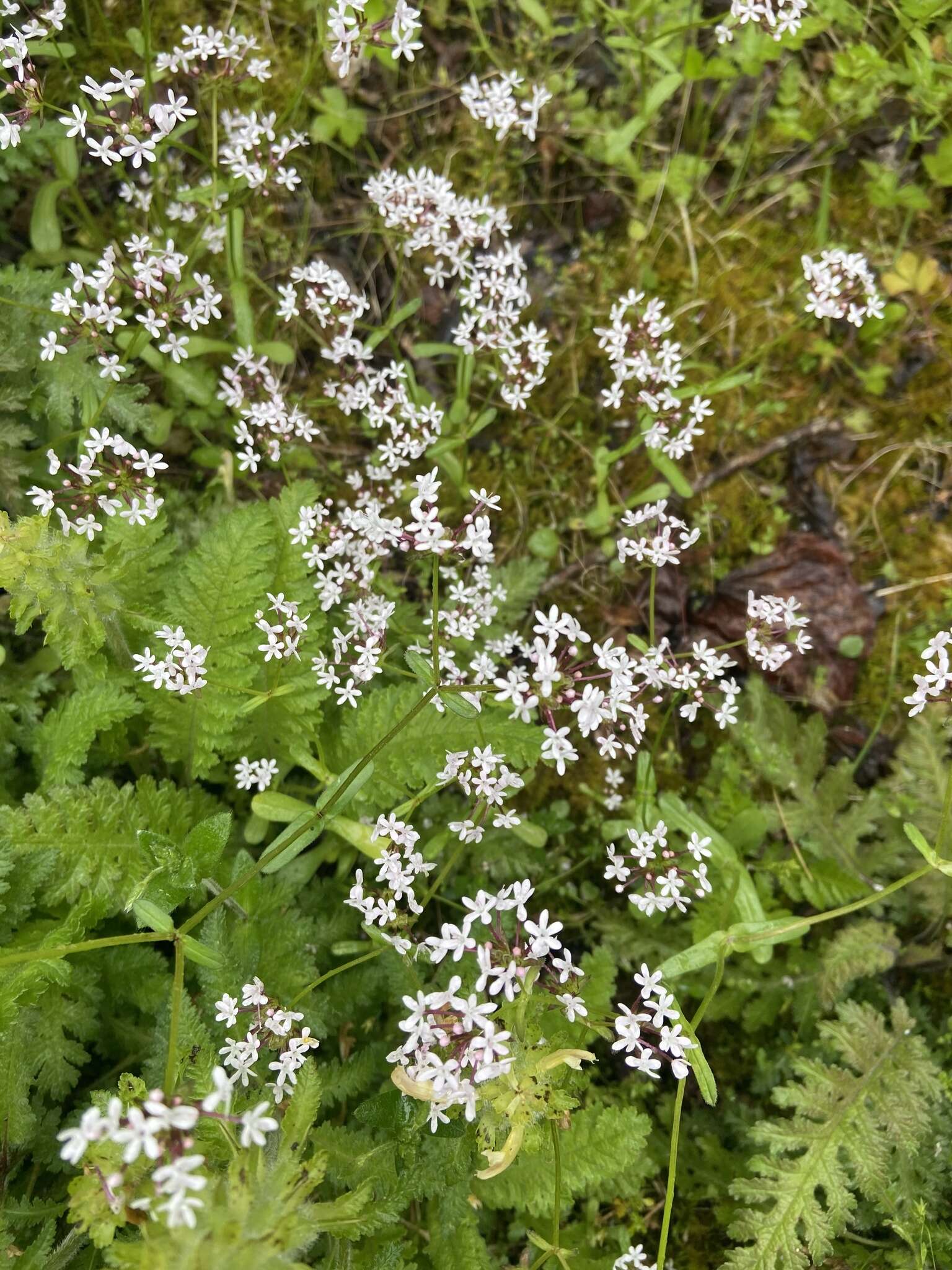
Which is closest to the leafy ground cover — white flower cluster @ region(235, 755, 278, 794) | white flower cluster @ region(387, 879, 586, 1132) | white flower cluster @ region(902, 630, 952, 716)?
white flower cluster @ region(387, 879, 586, 1132)

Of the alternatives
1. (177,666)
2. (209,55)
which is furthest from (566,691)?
(209,55)

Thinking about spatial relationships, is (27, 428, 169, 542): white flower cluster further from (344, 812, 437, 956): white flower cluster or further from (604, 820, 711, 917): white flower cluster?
(604, 820, 711, 917): white flower cluster

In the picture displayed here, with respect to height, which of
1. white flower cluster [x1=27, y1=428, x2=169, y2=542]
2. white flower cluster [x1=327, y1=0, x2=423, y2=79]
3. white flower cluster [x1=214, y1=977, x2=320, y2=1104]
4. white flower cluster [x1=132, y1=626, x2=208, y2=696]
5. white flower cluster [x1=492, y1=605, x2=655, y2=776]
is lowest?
white flower cluster [x1=214, y1=977, x2=320, y2=1104]

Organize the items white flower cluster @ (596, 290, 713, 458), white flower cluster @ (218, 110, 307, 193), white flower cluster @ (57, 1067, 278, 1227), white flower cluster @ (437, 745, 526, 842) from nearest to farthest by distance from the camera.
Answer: white flower cluster @ (57, 1067, 278, 1227)
white flower cluster @ (437, 745, 526, 842)
white flower cluster @ (218, 110, 307, 193)
white flower cluster @ (596, 290, 713, 458)

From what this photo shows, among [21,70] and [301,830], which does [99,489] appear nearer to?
[21,70]

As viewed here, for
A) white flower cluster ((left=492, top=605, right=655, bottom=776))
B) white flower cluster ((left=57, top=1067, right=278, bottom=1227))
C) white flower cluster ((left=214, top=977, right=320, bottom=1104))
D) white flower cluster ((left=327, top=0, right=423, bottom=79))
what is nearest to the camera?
white flower cluster ((left=57, top=1067, right=278, bottom=1227))

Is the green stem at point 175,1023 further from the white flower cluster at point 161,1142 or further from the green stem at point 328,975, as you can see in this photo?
the green stem at point 328,975

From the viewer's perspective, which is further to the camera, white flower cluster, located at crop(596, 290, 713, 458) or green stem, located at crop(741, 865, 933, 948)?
white flower cluster, located at crop(596, 290, 713, 458)
